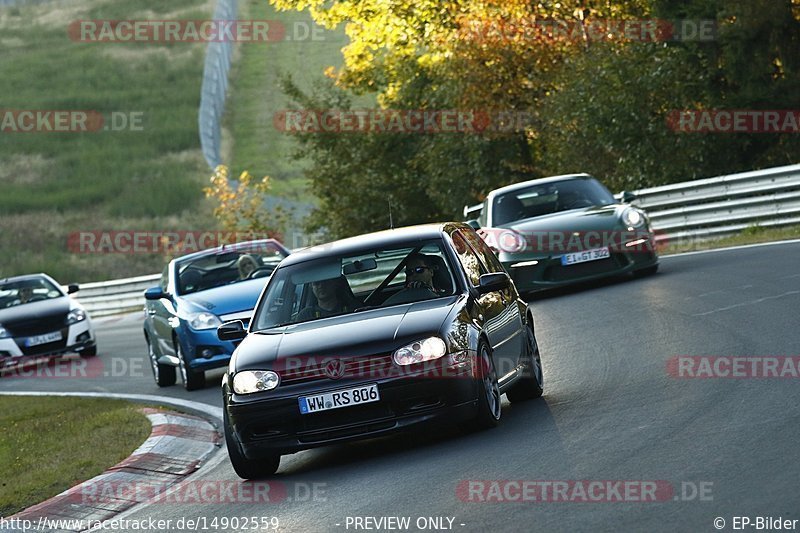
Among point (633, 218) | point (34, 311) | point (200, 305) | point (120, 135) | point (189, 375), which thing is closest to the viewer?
point (189, 375)

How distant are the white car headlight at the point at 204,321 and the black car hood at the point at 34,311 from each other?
7.45m

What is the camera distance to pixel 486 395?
9.70 m

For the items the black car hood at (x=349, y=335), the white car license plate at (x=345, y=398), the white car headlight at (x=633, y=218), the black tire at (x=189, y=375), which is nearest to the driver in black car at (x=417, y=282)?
the black car hood at (x=349, y=335)

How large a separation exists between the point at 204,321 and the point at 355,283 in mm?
5830

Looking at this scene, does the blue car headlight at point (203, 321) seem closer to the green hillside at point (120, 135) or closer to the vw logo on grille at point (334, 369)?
the vw logo on grille at point (334, 369)

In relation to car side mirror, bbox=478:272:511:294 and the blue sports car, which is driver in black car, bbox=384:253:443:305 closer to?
car side mirror, bbox=478:272:511:294

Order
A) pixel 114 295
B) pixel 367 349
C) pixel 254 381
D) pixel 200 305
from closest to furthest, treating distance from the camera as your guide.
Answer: pixel 367 349, pixel 254 381, pixel 200 305, pixel 114 295

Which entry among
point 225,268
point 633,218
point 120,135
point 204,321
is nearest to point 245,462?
point 204,321

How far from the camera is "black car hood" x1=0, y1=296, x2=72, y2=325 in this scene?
23.1 m

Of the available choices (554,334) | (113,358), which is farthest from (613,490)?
(113,358)

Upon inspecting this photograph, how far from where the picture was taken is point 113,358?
23.1 metres

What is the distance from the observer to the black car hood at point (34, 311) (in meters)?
23.1

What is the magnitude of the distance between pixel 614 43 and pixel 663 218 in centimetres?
785

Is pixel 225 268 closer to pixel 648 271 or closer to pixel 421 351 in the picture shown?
pixel 648 271
